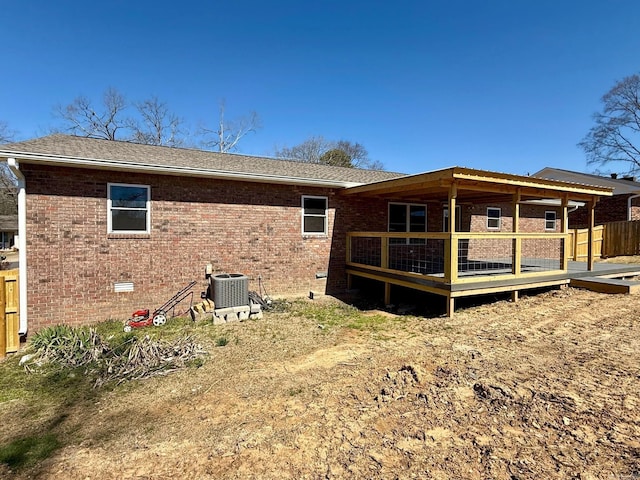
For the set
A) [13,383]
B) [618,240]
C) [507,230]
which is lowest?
[13,383]

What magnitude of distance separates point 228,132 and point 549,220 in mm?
25292

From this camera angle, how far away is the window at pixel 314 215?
1009 centimetres

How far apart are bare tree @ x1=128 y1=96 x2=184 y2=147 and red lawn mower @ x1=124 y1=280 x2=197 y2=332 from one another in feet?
79.6

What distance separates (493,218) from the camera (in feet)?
47.5

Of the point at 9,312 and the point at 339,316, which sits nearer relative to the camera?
the point at 9,312

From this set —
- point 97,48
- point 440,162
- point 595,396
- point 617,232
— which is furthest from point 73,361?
point 440,162

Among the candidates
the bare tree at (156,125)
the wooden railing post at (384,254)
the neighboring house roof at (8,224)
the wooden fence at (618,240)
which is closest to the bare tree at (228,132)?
the bare tree at (156,125)

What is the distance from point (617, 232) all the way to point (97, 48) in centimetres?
2840

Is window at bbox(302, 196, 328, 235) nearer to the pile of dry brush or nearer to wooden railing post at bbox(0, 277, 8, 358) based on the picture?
the pile of dry brush

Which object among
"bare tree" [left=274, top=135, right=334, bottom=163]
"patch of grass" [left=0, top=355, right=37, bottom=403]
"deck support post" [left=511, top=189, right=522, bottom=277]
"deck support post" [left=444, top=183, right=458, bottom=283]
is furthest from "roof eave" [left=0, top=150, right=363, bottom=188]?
"bare tree" [left=274, top=135, right=334, bottom=163]

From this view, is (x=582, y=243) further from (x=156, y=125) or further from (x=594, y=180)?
(x=156, y=125)

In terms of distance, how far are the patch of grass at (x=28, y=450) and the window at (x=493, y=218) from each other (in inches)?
590

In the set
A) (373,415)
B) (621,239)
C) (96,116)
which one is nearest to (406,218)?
(373,415)

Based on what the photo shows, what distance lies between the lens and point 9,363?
559 centimetres
